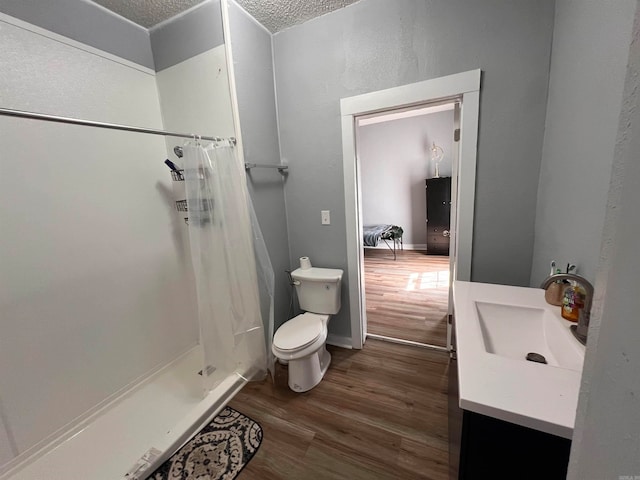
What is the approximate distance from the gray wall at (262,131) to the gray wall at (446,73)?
0.41ft

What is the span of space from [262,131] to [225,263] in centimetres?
104

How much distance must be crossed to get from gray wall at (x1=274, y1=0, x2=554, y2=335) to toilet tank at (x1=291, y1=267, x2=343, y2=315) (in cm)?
23

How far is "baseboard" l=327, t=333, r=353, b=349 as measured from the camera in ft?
7.41

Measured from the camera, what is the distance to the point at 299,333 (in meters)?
1.82

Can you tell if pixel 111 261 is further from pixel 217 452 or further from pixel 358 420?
pixel 358 420

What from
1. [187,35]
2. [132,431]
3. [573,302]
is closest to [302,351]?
[132,431]

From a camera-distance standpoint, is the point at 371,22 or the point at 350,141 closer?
the point at 371,22

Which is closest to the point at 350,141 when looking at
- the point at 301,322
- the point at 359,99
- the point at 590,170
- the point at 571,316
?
the point at 359,99

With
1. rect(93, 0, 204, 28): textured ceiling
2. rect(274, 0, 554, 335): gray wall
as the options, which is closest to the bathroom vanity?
rect(274, 0, 554, 335): gray wall

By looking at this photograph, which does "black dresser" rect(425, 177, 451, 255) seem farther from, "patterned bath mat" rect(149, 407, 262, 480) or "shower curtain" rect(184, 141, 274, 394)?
"patterned bath mat" rect(149, 407, 262, 480)

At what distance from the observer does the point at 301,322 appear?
1.97 metres

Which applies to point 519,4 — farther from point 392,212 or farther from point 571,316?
point 392,212

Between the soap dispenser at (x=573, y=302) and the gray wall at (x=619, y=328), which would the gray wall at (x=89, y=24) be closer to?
the gray wall at (x=619, y=328)

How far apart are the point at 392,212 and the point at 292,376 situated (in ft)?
14.3
